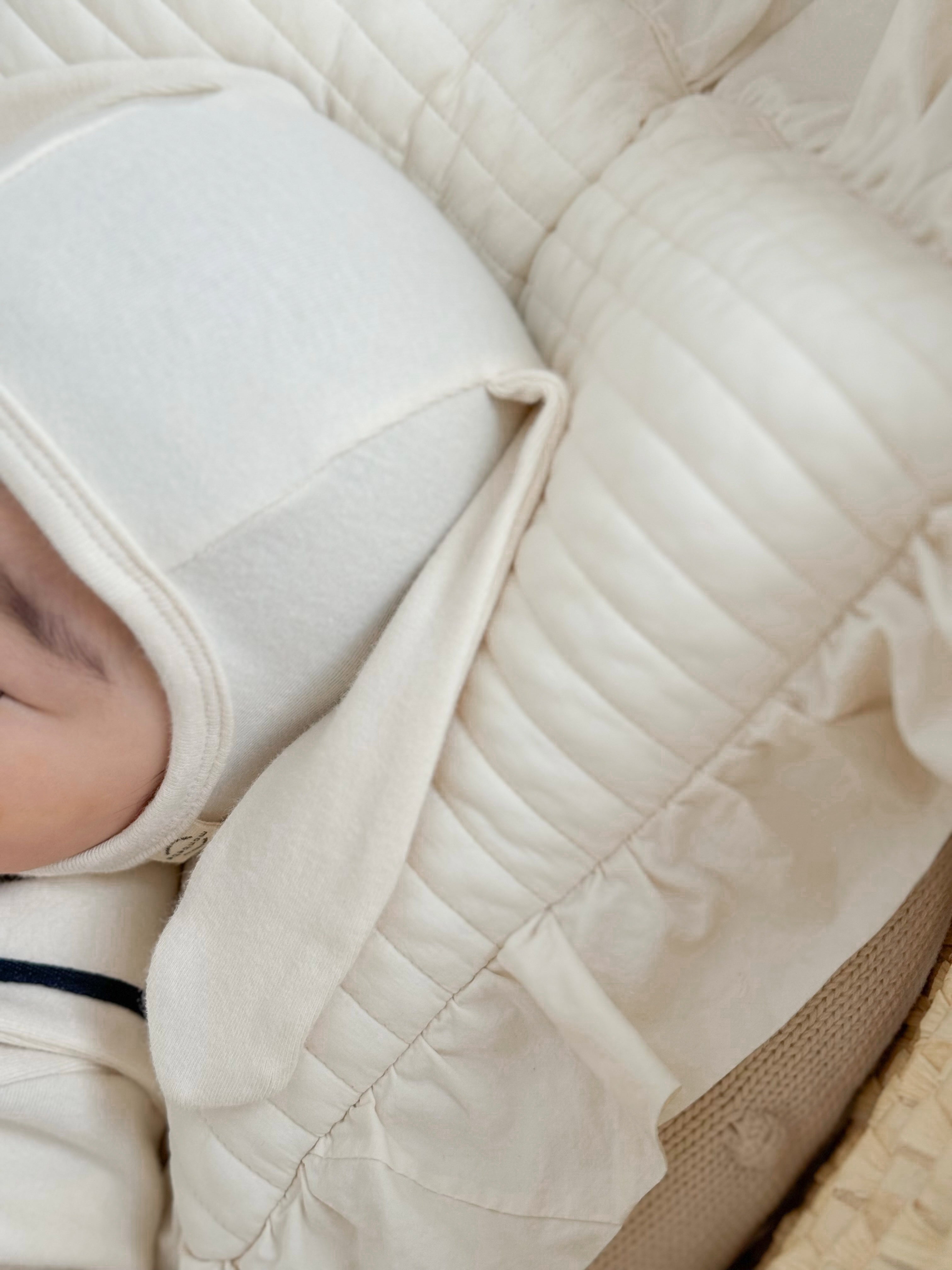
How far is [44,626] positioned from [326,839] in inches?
7.0

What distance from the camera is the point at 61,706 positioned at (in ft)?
1.67

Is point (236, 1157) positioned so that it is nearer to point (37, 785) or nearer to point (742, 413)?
point (37, 785)

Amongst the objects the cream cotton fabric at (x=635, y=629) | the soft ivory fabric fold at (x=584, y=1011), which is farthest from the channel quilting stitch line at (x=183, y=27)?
the soft ivory fabric fold at (x=584, y=1011)

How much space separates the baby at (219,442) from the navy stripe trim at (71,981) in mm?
172

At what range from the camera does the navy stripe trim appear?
27.5 inches

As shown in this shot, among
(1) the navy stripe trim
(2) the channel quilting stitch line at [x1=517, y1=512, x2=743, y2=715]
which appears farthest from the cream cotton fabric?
(1) the navy stripe trim

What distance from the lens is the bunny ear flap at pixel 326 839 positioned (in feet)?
1.62

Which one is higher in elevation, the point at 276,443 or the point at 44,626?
the point at 276,443

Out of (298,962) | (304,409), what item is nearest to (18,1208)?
(298,962)

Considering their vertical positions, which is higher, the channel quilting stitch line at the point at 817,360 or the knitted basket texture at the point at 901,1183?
the channel quilting stitch line at the point at 817,360

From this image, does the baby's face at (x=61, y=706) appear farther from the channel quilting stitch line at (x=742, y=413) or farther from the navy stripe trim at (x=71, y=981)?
the channel quilting stitch line at (x=742, y=413)

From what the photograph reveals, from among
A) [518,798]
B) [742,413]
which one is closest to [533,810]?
[518,798]

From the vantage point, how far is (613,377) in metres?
0.47

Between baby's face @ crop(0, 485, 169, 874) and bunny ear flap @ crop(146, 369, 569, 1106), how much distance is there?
74 millimetres
